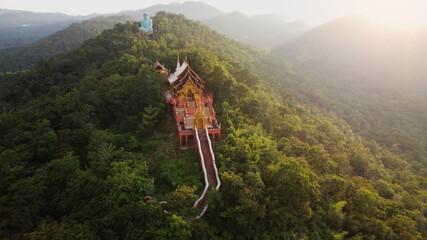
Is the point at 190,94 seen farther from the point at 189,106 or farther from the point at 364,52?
the point at 364,52

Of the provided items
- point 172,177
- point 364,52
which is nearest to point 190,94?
point 172,177

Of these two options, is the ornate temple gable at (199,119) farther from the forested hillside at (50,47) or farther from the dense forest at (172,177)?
the forested hillside at (50,47)

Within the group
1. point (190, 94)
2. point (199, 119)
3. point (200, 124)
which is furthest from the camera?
point (190, 94)

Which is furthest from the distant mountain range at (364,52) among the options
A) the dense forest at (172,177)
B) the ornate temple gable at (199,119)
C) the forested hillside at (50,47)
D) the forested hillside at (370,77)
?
the forested hillside at (50,47)

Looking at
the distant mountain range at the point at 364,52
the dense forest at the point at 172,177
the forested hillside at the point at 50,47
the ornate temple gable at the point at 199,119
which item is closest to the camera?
the dense forest at the point at 172,177

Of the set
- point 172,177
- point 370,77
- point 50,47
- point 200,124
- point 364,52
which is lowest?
point 370,77

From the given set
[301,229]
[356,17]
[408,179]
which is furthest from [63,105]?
[356,17]

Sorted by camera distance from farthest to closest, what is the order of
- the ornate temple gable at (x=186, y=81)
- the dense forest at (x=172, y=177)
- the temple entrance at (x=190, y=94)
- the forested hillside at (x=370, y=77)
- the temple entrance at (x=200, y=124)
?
the forested hillside at (x=370, y=77) < the temple entrance at (x=190, y=94) < the ornate temple gable at (x=186, y=81) < the temple entrance at (x=200, y=124) < the dense forest at (x=172, y=177)
